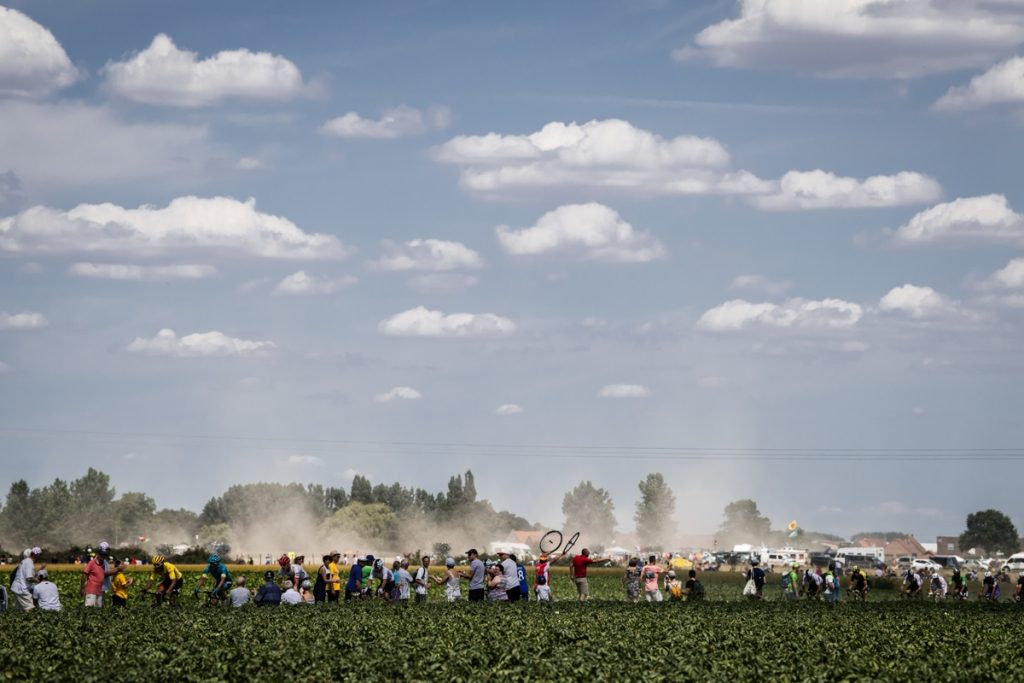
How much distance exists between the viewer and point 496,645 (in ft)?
78.4

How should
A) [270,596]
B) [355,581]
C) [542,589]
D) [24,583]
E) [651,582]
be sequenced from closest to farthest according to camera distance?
1. [24,583]
2. [270,596]
3. [355,581]
4. [542,589]
5. [651,582]

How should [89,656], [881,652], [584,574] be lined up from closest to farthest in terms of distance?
[89,656]
[881,652]
[584,574]

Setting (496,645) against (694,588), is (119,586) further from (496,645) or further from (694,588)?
(694,588)

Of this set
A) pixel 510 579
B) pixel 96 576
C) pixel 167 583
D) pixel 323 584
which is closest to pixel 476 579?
pixel 510 579

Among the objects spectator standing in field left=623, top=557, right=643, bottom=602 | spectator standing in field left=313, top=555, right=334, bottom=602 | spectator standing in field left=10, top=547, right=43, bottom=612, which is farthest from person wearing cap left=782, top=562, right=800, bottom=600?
spectator standing in field left=10, top=547, right=43, bottom=612

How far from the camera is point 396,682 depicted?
65.2ft

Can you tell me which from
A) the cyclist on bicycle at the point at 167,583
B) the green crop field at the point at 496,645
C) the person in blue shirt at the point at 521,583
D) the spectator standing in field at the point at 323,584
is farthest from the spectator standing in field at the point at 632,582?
the cyclist on bicycle at the point at 167,583

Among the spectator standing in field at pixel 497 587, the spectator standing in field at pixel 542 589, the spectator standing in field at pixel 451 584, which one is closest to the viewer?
the spectator standing in field at pixel 497 587

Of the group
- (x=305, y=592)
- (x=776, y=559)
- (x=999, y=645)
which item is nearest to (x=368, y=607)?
(x=305, y=592)

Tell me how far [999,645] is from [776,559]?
14577cm

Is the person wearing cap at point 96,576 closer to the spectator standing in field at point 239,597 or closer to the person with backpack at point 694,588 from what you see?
the spectator standing in field at point 239,597

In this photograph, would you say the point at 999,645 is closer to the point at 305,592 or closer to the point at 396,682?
the point at 396,682

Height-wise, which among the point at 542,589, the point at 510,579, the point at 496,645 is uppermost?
the point at 510,579

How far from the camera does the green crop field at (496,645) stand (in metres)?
20.6
